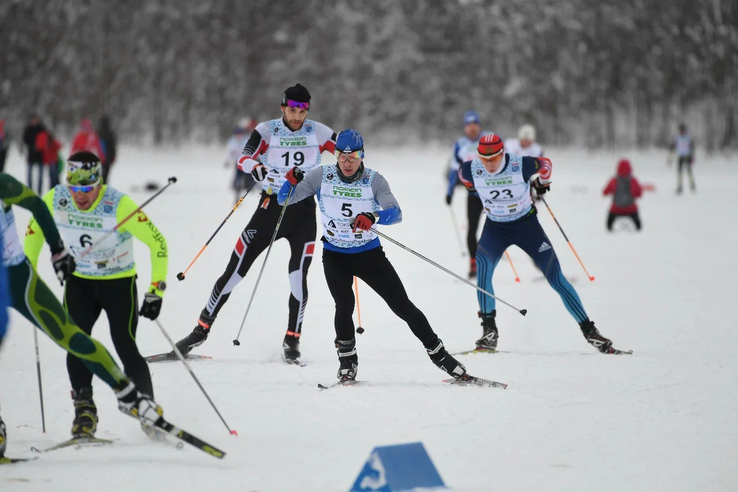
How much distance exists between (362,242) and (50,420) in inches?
90.3

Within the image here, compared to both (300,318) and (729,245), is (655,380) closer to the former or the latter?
(300,318)

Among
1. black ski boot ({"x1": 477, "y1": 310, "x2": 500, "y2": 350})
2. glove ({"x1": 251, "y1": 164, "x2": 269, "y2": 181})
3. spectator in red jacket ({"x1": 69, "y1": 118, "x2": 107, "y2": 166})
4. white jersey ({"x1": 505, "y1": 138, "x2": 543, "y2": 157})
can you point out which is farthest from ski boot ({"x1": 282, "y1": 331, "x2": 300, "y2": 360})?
spectator in red jacket ({"x1": 69, "y1": 118, "x2": 107, "y2": 166})

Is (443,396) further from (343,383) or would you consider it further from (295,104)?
(295,104)

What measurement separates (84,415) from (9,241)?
1.07 m

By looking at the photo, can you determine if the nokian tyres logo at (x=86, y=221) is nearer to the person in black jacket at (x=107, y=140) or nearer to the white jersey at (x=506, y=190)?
the white jersey at (x=506, y=190)

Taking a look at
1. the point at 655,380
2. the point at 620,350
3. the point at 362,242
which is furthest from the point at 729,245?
the point at 362,242

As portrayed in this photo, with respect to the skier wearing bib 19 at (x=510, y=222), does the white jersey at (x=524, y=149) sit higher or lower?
higher

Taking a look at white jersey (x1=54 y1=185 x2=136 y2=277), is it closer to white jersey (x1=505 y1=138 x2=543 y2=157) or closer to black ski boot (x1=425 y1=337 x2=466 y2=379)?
black ski boot (x1=425 y1=337 x2=466 y2=379)

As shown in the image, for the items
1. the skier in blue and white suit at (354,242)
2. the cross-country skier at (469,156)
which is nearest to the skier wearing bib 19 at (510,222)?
the skier in blue and white suit at (354,242)

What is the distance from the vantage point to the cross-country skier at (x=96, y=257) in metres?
5.06

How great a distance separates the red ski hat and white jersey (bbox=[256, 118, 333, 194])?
131 cm

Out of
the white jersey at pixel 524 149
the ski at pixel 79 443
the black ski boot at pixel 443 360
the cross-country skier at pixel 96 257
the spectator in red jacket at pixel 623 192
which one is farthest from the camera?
the spectator in red jacket at pixel 623 192

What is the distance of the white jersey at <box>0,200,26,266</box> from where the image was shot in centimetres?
464

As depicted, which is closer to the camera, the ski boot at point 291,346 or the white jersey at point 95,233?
the white jersey at point 95,233
